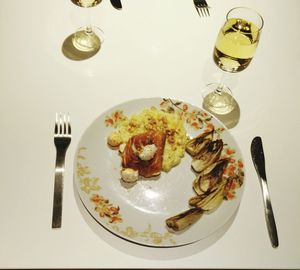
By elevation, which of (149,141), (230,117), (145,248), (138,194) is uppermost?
(230,117)

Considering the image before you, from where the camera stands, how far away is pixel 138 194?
0.74 metres

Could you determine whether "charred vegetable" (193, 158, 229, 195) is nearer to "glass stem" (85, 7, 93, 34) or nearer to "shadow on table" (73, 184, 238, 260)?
"shadow on table" (73, 184, 238, 260)

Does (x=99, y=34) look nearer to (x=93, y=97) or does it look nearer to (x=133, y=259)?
(x=93, y=97)

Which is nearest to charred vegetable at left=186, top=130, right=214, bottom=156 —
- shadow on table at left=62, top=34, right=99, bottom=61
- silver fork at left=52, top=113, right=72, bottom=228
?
silver fork at left=52, top=113, right=72, bottom=228

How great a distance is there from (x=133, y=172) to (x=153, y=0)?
0.70 m

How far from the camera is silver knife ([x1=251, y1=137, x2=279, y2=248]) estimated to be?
29.2 inches

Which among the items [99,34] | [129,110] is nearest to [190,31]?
[99,34]

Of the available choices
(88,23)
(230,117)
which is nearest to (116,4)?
(88,23)

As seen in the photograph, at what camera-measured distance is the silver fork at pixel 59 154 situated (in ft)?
2.35

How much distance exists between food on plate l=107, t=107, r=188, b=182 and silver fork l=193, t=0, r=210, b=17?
1.56 ft

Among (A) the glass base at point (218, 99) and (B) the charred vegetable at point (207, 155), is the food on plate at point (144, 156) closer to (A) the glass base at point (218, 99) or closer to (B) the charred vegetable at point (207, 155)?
(B) the charred vegetable at point (207, 155)

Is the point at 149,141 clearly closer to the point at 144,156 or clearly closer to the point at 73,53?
the point at 144,156

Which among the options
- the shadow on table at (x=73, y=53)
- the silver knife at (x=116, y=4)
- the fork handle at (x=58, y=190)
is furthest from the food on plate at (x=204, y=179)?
the silver knife at (x=116, y=4)

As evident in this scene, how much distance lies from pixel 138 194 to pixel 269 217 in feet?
0.98
